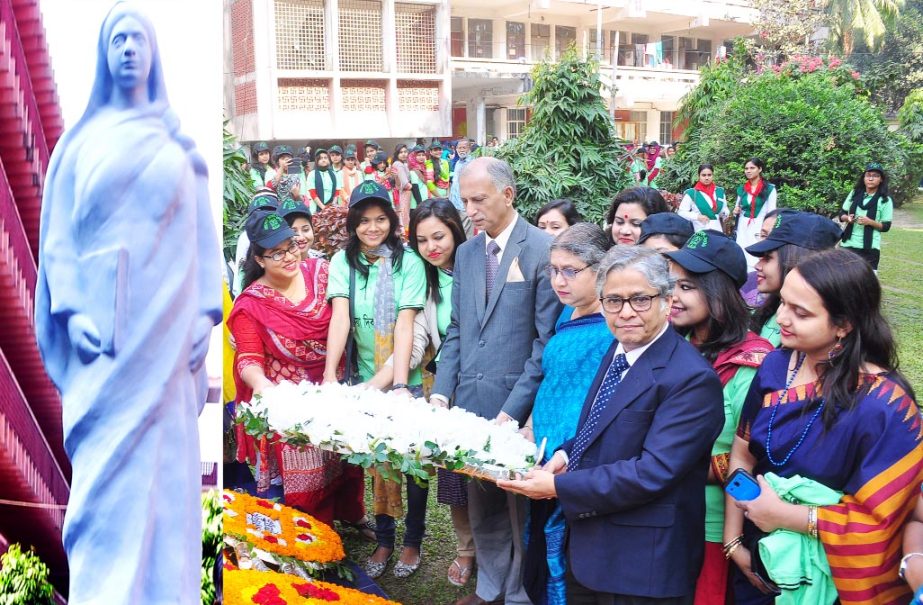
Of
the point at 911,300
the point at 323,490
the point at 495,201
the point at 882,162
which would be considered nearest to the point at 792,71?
the point at 882,162

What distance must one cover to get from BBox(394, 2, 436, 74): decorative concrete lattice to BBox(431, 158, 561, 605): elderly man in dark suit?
43 centimetres

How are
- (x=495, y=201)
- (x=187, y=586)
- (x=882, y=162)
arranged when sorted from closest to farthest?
(x=187, y=586) → (x=495, y=201) → (x=882, y=162)

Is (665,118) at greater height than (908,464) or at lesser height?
greater

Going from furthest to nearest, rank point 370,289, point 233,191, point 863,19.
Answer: point 863,19
point 233,191
point 370,289

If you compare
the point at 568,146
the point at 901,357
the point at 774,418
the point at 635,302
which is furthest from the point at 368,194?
the point at 901,357

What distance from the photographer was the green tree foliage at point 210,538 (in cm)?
213

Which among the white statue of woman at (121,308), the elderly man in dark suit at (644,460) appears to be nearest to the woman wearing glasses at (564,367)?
the elderly man in dark suit at (644,460)

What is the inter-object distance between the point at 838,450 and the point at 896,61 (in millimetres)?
6155

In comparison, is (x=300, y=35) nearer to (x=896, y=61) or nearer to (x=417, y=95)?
(x=417, y=95)

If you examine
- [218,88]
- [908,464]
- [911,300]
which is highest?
[218,88]

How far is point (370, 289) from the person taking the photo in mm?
3303

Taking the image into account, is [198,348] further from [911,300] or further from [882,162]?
[911,300]

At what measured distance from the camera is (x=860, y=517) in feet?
6.37

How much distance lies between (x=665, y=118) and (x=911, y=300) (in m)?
2.87
